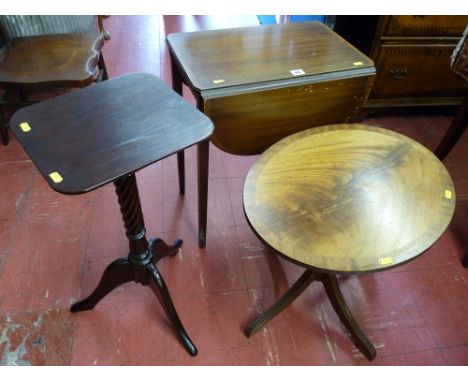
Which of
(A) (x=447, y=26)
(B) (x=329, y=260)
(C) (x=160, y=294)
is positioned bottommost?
(C) (x=160, y=294)

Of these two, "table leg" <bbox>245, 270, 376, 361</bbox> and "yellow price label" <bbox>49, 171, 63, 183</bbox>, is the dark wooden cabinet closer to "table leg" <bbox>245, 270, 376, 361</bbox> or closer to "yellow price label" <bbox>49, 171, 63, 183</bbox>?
"table leg" <bbox>245, 270, 376, 361</bbox>

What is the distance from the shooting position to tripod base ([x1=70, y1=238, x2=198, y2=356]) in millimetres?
1167

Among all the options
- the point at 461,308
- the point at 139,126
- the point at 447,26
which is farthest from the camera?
the point at 447,26

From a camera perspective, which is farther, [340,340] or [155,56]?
[155,56]

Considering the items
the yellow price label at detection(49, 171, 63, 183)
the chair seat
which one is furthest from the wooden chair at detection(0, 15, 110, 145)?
the yellow price label at detection(49, 171, 63, 183)

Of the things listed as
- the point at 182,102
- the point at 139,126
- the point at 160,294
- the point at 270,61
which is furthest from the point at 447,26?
the point at 160,294

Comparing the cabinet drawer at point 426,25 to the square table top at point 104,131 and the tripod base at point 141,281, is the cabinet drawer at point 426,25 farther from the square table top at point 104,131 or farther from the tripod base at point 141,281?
the tripod base at point 141,281

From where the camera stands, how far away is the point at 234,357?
1.21 m

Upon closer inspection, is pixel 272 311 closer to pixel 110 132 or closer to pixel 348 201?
pixel 348 201

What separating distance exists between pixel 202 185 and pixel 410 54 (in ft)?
4.39

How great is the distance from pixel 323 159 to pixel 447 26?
4.10ft

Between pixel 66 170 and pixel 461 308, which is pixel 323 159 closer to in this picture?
pixel 66 170

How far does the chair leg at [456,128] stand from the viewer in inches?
62.2

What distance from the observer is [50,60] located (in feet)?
5.68
